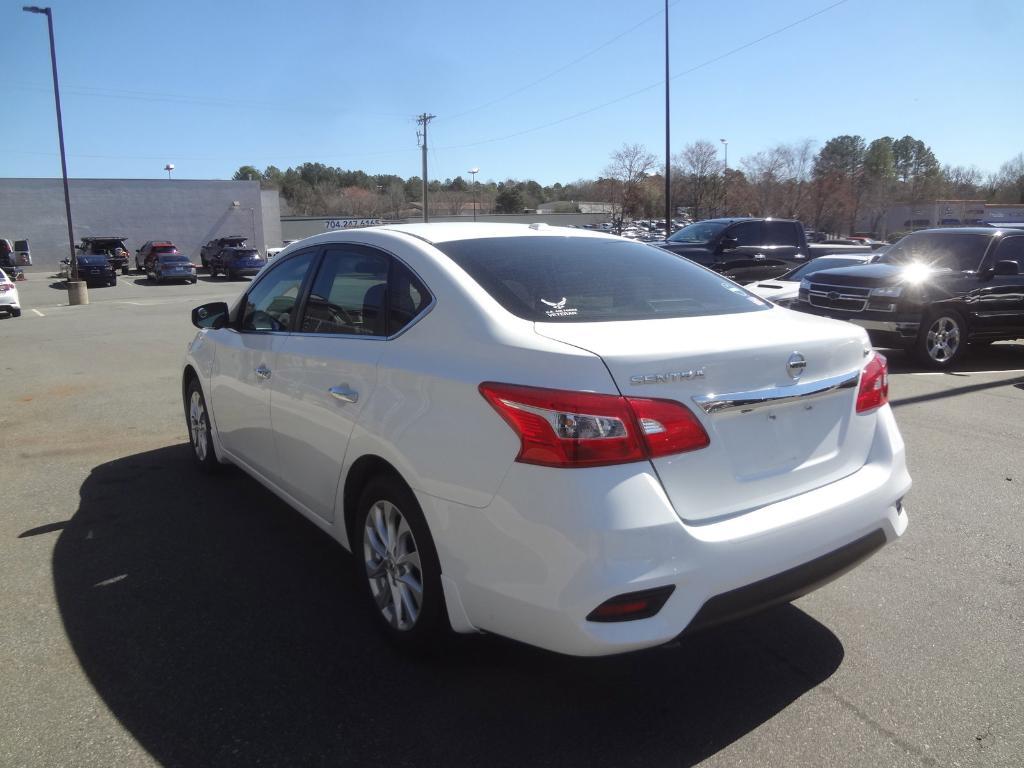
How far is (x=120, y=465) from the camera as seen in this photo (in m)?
5.91

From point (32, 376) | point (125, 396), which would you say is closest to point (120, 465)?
point (125, 396)

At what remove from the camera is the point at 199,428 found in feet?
18.1

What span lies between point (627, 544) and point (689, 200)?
4363cm

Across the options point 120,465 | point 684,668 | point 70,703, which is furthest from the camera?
point 120,465

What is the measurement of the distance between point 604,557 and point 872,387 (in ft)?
5.00

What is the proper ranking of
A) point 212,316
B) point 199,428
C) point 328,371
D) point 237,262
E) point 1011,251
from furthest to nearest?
point 237,262, point 1011,251, point 199,428, point 212,316, point 328,371

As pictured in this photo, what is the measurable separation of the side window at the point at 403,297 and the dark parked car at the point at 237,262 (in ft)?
113

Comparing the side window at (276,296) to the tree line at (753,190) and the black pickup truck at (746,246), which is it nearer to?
the black pickup truck at (746,246)

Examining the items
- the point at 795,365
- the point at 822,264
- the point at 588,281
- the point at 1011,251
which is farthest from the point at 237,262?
the point at 795,365

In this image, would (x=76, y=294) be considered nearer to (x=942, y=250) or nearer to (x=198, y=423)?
(x=198, y=423)

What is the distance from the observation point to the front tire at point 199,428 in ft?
17.5

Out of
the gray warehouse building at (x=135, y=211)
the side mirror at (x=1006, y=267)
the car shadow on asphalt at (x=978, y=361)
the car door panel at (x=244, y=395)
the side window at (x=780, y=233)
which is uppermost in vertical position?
the gray warehouse building at (x=135, y=211)

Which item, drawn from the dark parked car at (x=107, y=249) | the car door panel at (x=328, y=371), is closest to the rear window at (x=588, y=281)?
the car door panel at (x=328, y=371)

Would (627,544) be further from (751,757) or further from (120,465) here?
(120,465)
